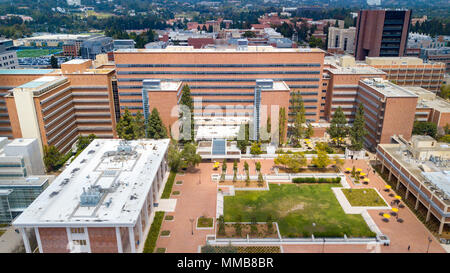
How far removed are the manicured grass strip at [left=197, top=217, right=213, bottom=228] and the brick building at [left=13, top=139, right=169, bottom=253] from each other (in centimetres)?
704

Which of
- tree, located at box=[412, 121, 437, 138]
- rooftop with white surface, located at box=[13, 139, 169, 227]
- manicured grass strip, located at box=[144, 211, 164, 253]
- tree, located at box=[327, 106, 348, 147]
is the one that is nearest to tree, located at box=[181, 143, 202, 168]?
rooftop with white surface, located at box=[13, 139, 169, 227]

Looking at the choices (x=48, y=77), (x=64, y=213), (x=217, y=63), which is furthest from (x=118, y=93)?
(x=64, y=213)

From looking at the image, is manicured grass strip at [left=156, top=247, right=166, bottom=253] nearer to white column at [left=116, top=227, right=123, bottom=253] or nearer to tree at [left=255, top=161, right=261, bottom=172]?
white column at [left=116, top=227, right=123, bottom=253]

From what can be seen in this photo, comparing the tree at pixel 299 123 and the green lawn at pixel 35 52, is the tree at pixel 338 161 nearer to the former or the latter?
the tree at pixel 299 123

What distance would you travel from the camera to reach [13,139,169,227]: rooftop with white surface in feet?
129

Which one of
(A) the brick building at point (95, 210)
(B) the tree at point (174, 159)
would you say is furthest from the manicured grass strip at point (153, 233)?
(B) the tree at point (174, 159)

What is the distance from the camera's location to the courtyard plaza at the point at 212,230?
42406 millimetres

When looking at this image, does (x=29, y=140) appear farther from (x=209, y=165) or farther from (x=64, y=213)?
(x=209, y=165)

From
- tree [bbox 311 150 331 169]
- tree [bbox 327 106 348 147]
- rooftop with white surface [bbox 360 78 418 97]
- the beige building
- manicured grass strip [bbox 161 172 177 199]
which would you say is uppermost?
the beige building

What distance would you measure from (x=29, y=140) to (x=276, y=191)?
42.1 metres

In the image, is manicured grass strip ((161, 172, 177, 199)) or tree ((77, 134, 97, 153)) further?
tree ((77, 134, 97, 153))

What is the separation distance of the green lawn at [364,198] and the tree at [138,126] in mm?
41005

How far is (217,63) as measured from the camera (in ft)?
255

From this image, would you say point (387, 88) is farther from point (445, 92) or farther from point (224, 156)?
point (224, 156)
